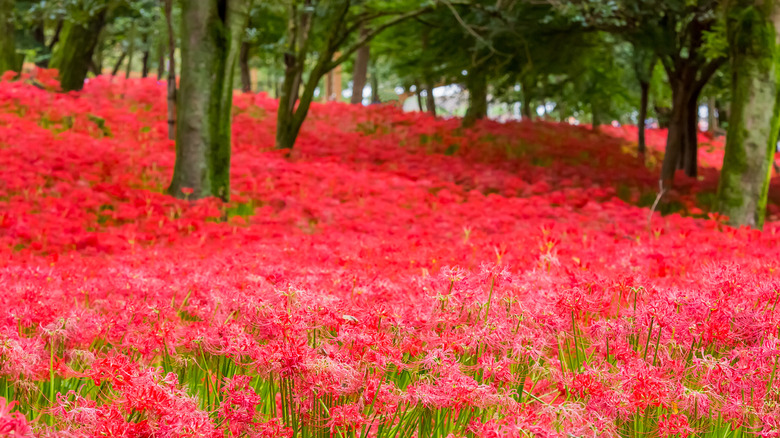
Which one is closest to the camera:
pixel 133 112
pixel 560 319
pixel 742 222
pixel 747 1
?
pixel 560 319

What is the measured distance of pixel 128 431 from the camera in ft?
5.90

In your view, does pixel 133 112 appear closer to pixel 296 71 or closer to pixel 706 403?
pixel 296 71

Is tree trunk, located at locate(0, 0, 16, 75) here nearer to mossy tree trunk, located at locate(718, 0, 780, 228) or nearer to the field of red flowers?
the field of red flowers

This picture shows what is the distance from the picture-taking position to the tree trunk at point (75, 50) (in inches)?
618

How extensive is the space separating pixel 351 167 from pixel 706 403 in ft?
37.0

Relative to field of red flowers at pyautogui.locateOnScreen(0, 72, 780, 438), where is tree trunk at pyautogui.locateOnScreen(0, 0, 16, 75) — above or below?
above

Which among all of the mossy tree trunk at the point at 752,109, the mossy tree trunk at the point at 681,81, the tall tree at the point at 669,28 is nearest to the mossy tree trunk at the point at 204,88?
the tall tree at the point at 669,28

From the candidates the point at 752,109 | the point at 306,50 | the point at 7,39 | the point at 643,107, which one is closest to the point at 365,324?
the point at 752,109

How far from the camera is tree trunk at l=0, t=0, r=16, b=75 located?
14.4m

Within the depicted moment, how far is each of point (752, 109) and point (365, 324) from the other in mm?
8481

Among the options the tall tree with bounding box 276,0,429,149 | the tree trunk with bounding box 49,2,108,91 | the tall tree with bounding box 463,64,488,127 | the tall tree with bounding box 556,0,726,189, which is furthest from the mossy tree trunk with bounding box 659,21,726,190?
the tree trunk with bounding box 49,2,108,91

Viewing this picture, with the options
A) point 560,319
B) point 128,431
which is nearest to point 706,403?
point 560,319

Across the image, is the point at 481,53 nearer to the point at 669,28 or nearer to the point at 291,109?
the point at 669,28

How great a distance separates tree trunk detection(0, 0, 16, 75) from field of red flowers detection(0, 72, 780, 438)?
6.36m
